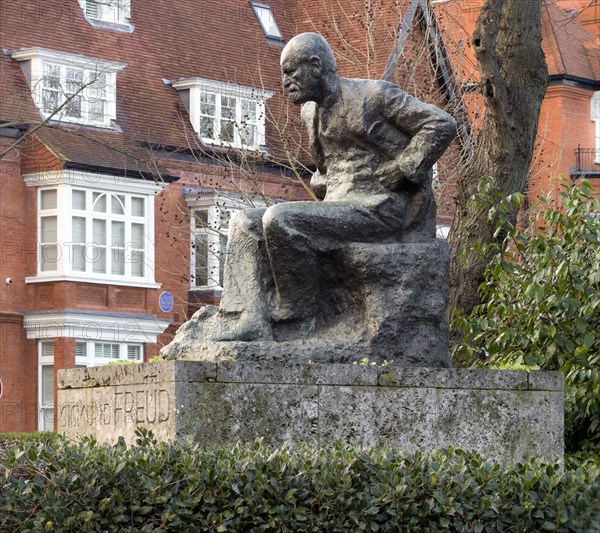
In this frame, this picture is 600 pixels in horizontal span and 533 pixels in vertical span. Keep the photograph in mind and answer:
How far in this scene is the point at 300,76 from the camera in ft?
34.5

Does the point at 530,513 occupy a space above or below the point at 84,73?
below

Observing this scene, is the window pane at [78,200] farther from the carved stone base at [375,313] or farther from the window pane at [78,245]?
the carved stone base at [375,313]

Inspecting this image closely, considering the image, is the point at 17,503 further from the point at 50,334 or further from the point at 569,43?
the point at 569,43

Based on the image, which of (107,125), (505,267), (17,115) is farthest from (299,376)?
(107,125)

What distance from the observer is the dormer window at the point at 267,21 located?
37531 mm

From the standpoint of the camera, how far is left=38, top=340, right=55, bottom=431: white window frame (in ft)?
106

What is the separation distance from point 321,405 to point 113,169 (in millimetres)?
23987

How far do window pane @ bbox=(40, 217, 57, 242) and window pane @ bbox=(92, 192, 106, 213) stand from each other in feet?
3.08

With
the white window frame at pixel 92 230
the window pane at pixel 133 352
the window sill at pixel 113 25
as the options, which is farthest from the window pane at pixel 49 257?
the window sill at pixel 113 25

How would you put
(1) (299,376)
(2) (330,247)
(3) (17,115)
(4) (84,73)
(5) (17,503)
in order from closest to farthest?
(5) (17,503) → (1) (299,376) → (2) (330,247) → (3) (17,115) → (4) (84,73)

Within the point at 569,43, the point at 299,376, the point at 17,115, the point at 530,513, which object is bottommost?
the point at 530,513

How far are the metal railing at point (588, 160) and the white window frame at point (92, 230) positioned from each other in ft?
40.5

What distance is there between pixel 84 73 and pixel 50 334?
5.30 meters

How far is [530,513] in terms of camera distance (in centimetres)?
856
